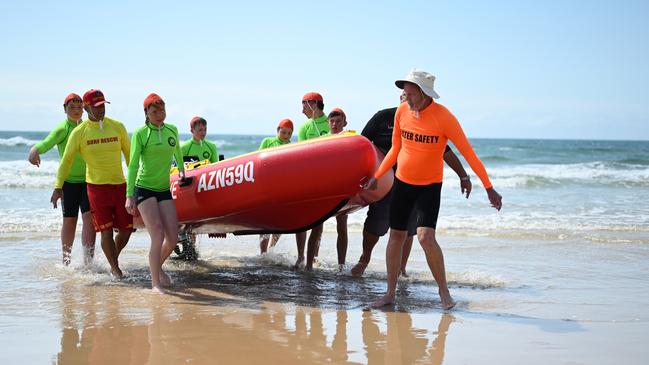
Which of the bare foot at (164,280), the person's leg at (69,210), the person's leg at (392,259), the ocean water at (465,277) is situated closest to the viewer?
the ocean water at (465,277)

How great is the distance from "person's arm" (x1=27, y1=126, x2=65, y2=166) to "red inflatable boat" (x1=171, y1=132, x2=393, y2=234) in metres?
1.26

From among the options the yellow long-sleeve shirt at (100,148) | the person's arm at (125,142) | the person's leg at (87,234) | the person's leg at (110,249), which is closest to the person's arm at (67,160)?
the yellow long-sleeve shirt at (100,148)

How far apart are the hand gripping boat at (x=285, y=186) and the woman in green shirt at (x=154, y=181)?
1.67 ft

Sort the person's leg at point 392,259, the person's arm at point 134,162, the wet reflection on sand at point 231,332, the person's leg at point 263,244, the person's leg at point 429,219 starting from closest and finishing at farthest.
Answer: the wet reflection on sand at point 231,332 → the person's leg at point 429,219 → the person's leg at point 392,259 → the person's arm at point 134,162 → the person's leg at point 263,244

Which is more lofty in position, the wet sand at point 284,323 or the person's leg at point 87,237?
the person's leg at point 87,237

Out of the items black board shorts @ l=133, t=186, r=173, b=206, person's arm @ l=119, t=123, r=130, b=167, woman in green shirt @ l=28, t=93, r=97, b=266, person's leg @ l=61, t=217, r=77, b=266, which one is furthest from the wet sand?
person's arm @ l=119, t=123, r=130, b=167

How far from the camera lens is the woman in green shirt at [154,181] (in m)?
5.81

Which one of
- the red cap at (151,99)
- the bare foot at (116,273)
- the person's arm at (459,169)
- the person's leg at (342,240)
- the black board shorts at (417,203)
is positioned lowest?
the bare foot at (116,273)

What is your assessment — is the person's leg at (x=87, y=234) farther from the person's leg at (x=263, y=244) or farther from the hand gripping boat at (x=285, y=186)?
the person's leg at (x=263, y=244)

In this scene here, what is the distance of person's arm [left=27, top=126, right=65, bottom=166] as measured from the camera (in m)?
6.64

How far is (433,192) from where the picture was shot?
522 centimetres

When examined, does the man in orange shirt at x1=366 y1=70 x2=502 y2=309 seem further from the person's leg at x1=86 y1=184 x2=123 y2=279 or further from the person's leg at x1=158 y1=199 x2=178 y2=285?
the person's leg at x1=86 y1=184 x2=123 y2=279

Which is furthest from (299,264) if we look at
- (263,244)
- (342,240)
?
(263,244)

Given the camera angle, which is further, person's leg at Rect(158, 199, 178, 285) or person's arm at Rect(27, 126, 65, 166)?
person's arm at Rect(27, 126, 65, 166)
